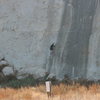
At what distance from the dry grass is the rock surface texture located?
2.45 m

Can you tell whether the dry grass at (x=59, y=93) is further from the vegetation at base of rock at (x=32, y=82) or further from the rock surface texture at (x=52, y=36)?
the rock surface texture at (x=52, y=36)

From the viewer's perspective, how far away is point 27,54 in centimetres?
1791

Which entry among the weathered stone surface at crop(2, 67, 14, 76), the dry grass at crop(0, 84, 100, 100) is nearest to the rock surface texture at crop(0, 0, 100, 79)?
the weathered stone surface at crop(2, 67, 14, 76)

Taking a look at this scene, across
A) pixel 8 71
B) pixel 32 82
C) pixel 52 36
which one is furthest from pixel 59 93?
pixel 8 71

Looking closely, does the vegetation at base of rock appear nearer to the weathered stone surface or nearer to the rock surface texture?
the weathered stone surface

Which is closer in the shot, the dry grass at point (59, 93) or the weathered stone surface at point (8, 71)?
the dry grass at point (59, 93)

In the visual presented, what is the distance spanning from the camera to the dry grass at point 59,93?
11.5 meters

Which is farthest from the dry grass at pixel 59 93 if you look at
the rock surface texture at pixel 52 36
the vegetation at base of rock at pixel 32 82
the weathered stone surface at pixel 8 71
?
the weathered stone surface at pixel 8 71

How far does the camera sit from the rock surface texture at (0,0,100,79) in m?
16.0

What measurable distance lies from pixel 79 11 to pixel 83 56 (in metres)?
2.38

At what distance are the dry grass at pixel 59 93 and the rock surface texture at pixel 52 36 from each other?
245 centimetres

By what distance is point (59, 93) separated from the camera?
12.7 m

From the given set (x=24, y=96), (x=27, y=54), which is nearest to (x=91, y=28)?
(x=27, y=54)

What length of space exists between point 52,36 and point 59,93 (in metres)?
5.37
